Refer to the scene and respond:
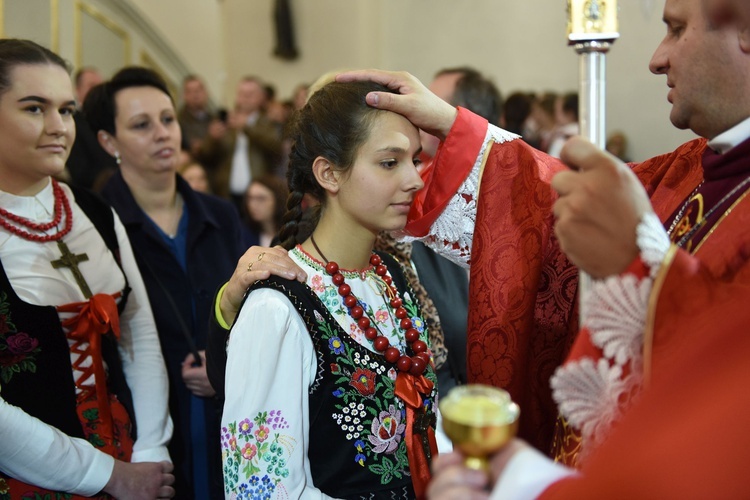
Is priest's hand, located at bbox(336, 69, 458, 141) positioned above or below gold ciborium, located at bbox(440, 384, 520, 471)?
above

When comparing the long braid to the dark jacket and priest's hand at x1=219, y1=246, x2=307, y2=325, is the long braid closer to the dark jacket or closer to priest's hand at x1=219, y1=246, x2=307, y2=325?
priest's hand at x1=219, y1=246, x2=307, y2=325

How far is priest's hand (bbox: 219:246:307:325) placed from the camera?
66.5 inches

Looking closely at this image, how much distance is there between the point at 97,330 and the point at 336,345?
704 millimetres

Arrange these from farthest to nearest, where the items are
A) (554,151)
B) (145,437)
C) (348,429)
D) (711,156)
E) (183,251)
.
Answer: (554,151) < (183,251) < (145,437) < (348,429) < (711,156)

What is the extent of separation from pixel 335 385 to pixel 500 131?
77cm

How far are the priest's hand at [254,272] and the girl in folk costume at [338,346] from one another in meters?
0.03

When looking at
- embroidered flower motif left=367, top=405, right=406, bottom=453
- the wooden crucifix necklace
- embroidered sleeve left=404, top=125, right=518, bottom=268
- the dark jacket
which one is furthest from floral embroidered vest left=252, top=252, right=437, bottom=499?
the dark jacket

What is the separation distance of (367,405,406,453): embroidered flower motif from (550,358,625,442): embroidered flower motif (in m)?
0.54

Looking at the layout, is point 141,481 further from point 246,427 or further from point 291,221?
point 291,221

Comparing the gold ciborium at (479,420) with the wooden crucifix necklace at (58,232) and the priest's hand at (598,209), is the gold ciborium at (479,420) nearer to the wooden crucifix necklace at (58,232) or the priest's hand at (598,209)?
the priest's hand at (598,209)

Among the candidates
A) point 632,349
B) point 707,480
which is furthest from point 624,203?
point 707,480

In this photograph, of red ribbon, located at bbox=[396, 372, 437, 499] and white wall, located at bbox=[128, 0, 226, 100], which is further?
white wall, located at bbox=[128, 0, 226, 100]

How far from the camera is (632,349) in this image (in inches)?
47.1

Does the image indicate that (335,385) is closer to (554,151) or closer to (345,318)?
(345,318)
